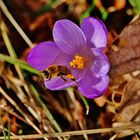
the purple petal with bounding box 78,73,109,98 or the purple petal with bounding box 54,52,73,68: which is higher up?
the purple petal with bounding box 54,52,73,68

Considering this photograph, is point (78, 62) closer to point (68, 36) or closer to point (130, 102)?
point (68, 36)

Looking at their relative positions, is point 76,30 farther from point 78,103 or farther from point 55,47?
Result: point 78,103

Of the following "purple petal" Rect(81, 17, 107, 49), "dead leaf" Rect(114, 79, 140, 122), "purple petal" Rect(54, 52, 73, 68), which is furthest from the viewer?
"dead leaf" Rect(114, 79, 140, 122)

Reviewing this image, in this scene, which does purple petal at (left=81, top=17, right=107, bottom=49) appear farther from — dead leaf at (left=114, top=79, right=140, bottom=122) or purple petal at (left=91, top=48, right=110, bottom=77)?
dead leaf at (left=114, top=79, right=140, bottom=122)

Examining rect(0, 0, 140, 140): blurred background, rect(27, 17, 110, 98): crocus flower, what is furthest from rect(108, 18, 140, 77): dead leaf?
rect(27, 17, 110, 98): crocus flower

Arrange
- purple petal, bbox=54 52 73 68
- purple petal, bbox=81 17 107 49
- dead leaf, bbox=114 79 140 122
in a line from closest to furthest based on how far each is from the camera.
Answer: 1. purple petal, bbox=81 17 107 49
2. purple petal, bbox=54 52 73 68
3. dead leaf, bbox=114 79 140 122

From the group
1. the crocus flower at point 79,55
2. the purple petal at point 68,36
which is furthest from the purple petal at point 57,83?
the purple petal at point 68,36
